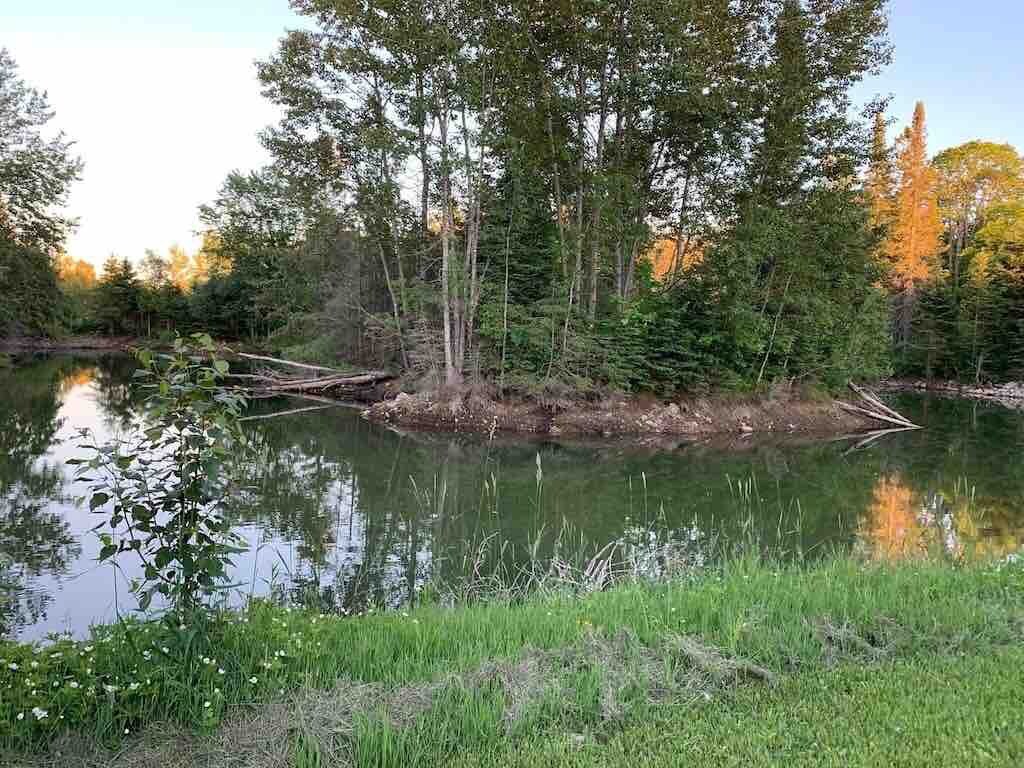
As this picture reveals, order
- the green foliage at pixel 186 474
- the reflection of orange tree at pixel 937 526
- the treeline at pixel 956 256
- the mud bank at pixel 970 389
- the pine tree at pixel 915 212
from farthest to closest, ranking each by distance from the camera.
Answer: the pine tree at pixel 915 212 → the treeline at pixel 956 256 → the mud bank at pixel 970 389 → the reflection of orange tree at pixel 937 526 → the green foliage at pixel 186 474

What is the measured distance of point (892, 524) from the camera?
31.8 ft

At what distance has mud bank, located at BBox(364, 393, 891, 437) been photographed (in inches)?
771

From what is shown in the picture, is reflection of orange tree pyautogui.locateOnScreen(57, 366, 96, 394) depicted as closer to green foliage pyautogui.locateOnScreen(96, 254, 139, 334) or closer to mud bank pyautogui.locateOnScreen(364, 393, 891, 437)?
mud bank pyautogui.locateOnScreen(364, 393, 891, 437)

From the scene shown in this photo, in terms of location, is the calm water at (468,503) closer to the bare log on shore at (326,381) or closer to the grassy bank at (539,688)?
the grassy bank at (539,688)

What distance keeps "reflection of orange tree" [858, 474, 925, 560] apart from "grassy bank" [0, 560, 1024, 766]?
3.06 meters

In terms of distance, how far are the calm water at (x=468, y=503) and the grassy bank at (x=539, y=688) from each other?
5.48 ft

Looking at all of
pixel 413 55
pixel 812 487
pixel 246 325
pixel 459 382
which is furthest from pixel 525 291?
pixel 246 325

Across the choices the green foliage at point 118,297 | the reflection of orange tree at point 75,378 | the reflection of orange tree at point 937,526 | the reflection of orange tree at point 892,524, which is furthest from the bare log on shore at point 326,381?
the green foliage at point 118,297

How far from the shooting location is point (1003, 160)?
3956 centimetres

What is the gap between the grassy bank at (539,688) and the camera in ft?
9.36

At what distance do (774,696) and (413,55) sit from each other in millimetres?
18537

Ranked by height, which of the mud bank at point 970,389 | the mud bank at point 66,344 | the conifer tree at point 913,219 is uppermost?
the conifer tree at point 913,219

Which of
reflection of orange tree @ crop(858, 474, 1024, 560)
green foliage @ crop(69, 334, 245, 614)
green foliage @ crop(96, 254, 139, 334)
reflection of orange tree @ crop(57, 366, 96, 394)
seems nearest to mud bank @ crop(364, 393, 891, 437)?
reflection of orange tree @ crop(858, 474, 1024, 560)

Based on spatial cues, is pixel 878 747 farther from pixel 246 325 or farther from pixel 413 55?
pixel 246 325
